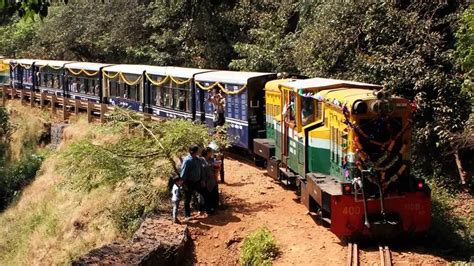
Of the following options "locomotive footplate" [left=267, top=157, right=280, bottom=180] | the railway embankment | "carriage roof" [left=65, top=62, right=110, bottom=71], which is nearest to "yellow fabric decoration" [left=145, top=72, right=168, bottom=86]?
the railway embankment

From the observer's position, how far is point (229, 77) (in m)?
18.2

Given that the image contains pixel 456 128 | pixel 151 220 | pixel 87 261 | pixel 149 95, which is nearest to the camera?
pixel 87 261

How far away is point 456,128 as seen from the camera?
45.9 feet

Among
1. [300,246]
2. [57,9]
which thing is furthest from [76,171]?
[57,9]

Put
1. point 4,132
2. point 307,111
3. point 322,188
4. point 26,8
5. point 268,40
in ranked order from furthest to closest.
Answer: point 4,132 < point 268,40 < point 307,111 < point 322,188 < point 26,8

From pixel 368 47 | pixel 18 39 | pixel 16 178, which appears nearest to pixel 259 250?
pixel 368 47

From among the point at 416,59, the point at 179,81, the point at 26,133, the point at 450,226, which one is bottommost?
the point at 26,133

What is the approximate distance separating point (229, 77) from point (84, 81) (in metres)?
14.2

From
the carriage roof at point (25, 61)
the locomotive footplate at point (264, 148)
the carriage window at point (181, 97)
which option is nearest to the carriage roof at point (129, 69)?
the carriage window at point (181, 97)

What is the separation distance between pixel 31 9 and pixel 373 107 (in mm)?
5845

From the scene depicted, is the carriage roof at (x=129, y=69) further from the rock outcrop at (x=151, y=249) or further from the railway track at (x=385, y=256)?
the railway track at (x=385, y=256)

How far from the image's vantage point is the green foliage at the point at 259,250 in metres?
9.74

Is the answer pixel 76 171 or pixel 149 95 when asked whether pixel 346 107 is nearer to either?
pixel 76 171

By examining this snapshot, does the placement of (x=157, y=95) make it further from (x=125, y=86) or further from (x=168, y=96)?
(x=125, y=86)
